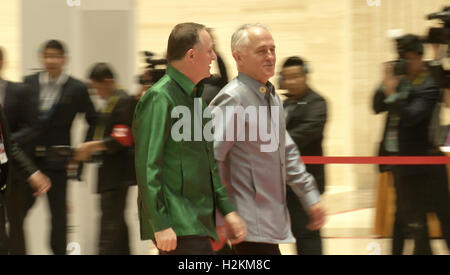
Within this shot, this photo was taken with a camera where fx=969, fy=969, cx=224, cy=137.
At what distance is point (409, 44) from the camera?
6578 mm

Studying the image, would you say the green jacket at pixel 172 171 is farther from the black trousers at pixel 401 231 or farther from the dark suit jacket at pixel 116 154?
the black trousers at pixel 401 231

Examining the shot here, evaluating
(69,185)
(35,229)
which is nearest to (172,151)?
(69,185)

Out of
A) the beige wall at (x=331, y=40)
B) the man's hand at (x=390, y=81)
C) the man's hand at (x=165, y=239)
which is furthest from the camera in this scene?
the beige wall at (x=331, y=40)

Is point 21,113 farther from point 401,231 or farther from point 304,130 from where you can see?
point 401,231

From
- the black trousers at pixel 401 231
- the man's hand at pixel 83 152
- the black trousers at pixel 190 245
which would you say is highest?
the man's hand at pixel 83 152

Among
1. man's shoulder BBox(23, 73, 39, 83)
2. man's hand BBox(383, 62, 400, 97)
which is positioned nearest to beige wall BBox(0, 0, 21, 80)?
man's shoulder BBox(23, 73, 39, 83)

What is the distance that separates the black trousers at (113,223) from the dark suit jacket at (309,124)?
120cm

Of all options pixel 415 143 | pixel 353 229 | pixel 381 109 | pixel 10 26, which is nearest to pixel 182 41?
pixel 415 143

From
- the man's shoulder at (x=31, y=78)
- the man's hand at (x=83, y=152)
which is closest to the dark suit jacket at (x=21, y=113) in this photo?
the man's shoulder at (x=31, y=78)

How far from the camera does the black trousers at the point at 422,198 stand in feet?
21.1

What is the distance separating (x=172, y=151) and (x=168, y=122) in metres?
0.13

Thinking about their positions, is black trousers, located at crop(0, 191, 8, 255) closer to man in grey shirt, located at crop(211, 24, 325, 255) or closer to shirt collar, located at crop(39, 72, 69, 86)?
man in grey shirt, located at crop(211, 24, 325, 255)

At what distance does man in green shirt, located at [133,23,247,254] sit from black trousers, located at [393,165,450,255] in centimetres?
237

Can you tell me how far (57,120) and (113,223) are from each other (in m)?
0.81
